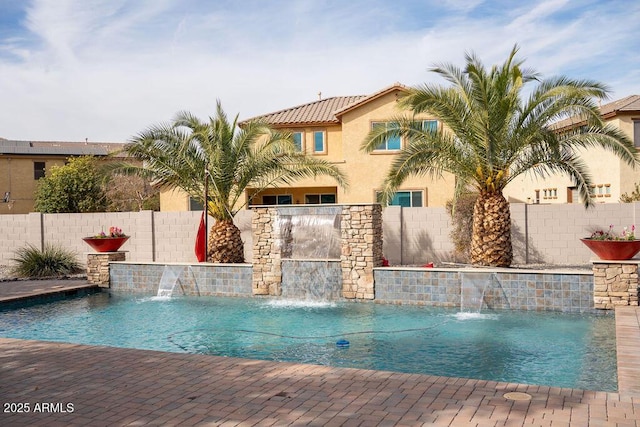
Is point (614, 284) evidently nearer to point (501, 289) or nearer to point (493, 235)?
point (501, 289)

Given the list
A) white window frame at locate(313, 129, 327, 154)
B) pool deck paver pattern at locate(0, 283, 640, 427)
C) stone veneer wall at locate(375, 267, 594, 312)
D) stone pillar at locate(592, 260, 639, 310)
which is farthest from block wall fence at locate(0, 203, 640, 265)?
pool deck paver pattern at locate(0, 283, 640, 427)

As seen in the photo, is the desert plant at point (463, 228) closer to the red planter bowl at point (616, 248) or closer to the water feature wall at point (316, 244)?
the water feature wall at point (316, 244)

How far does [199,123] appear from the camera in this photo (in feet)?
59.8

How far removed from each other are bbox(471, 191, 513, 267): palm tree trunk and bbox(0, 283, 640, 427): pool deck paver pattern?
7952 millimetres

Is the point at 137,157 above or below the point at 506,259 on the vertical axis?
above

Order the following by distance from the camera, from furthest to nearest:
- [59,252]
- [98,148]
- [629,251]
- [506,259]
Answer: [98,148], [59,252], [506,259], [629,251]

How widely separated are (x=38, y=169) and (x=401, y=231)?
118 ft

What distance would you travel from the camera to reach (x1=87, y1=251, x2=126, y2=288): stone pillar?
1730 cm

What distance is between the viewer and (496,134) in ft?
48.7

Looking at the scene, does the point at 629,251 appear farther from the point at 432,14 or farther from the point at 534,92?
the point at 432,14

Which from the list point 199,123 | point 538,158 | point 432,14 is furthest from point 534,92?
point 199,123

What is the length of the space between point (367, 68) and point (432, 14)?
6824mm

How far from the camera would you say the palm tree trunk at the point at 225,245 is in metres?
17.9

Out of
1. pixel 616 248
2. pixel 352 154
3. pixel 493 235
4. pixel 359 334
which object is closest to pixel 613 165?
pixel 352 154
